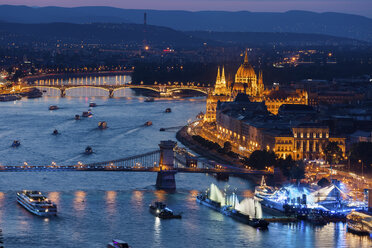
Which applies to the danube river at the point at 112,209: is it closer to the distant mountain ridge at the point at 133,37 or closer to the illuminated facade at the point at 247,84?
the illuminated facade at the point at 247,84

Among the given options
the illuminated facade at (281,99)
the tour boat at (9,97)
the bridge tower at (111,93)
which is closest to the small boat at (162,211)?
the illuminated facade at (281,99)

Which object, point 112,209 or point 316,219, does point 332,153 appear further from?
point 112,209

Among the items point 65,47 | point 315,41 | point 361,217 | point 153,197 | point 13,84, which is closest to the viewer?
point 361,217

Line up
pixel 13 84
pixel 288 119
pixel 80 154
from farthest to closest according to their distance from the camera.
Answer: pixel 13 84 < pixel 288 119 < pixel 80 154

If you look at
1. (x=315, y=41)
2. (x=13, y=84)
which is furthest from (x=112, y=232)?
(x=315, y=41)

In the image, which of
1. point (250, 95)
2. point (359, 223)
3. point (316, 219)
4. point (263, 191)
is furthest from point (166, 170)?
point (250, 95)

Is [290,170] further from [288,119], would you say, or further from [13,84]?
[13,84]
